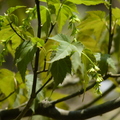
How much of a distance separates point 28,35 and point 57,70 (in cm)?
8

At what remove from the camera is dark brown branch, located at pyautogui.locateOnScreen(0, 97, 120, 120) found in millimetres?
490

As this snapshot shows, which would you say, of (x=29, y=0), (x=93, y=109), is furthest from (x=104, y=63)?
(x=29, y=0)

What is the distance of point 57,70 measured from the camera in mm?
377

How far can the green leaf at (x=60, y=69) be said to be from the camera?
379mm

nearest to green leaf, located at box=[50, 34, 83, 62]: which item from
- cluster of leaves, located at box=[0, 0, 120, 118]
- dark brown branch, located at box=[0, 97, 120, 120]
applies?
cluster of leaves, located at box=[0, 0, 120, 118]

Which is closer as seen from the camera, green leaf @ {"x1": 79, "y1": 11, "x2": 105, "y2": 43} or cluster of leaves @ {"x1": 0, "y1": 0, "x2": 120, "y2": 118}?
cluster of leaves @ {"x1": 0, "y1": 0, "x2": 120, "y2": 118}

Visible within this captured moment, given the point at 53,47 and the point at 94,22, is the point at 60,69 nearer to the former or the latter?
the point at 53,47

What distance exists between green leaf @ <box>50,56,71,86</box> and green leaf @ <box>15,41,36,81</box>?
0.03 m

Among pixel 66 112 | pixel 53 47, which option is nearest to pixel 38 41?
pixel 53 47

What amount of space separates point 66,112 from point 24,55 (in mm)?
175

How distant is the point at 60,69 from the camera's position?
379 mm

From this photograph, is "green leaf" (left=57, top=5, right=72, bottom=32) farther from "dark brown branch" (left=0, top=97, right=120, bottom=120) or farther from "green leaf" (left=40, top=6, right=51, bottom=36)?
"dark brown branch" (left=0, top=97, right=120, bottom=120)

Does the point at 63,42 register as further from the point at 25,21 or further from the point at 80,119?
the point at 80,119

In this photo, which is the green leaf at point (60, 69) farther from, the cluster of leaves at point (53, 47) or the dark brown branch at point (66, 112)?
the dark brown branch at point (66, 112)
